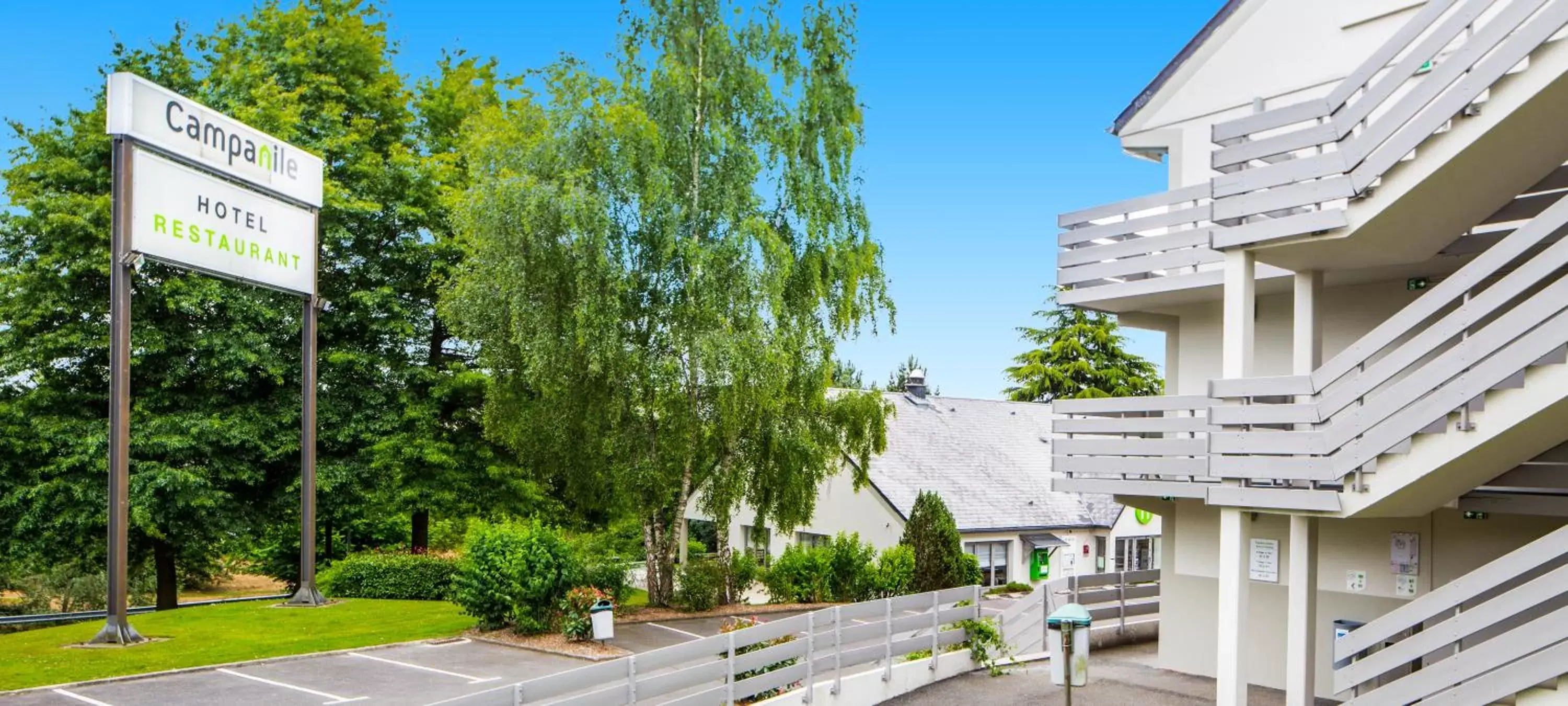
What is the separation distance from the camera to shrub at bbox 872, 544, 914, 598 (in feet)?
87.1

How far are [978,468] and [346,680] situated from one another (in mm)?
22379

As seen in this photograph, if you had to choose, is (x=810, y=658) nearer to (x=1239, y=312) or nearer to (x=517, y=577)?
(x=1239, y=312)

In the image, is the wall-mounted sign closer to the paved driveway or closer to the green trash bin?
the green trash bin

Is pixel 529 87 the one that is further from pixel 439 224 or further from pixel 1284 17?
pixel 1284 17

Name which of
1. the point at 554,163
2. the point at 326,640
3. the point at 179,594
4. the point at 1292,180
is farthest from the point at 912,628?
the point at 179,594

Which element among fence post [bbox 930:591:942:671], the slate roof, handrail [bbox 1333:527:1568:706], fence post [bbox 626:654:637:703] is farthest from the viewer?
the slate roof

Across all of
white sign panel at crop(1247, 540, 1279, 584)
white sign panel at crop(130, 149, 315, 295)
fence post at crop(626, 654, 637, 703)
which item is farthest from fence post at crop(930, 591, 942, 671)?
white sign panel at crop(130, 149, 315, 295)

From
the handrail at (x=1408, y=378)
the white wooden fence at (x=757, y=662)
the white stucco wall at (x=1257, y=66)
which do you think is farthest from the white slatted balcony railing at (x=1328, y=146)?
the white wooden fence at (x=757, y=662)

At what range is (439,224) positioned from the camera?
2917 cm

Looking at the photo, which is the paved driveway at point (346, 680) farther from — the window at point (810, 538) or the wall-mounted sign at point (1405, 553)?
the window at point (810, 538)

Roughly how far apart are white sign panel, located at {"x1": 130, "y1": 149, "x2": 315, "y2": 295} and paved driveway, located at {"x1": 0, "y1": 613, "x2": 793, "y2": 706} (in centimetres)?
628

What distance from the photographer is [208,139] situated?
1794 cm

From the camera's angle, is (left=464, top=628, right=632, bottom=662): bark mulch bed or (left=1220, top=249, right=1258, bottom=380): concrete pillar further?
(left=464, top=628, right=632, bottom=662): bark mulch bed

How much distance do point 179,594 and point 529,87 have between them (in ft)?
71.6
